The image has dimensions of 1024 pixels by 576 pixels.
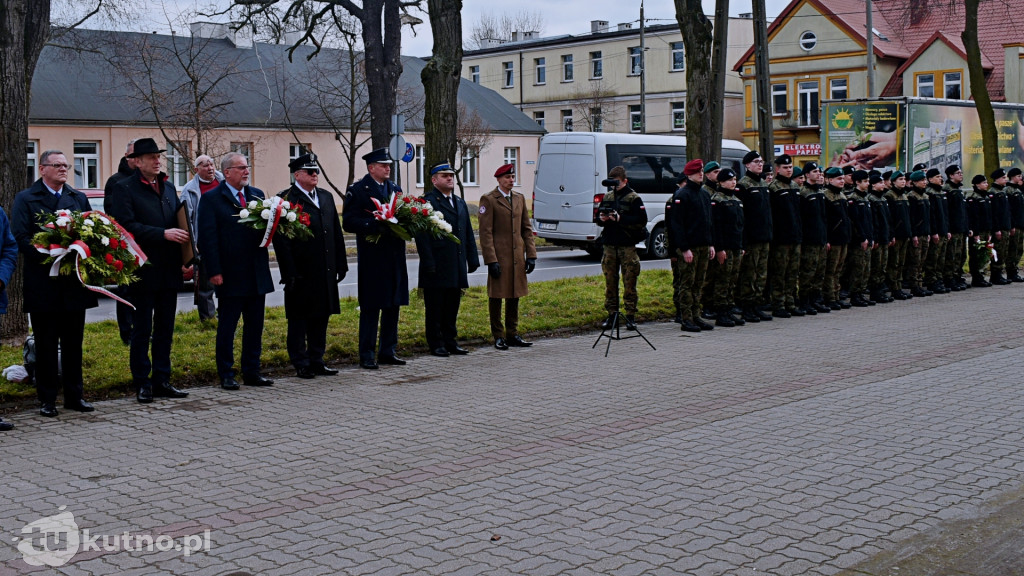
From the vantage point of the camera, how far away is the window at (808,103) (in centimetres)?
5853

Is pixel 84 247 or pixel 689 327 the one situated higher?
pixel 84 247

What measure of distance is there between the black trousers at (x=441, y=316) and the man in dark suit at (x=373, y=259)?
22.4 inches

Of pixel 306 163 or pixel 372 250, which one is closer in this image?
pixel 306 163

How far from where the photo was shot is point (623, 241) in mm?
13609

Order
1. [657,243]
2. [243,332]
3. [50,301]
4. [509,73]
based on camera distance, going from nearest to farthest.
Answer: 1. [50,301]
2. [243,332]
3. [657,243]
4. [509,73]

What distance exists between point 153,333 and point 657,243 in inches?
694

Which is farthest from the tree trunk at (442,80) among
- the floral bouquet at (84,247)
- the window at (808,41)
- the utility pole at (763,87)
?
the window at (808,41)

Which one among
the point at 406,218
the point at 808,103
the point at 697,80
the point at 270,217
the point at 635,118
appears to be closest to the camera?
the point at 270,217

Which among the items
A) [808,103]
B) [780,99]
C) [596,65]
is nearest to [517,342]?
[808,103]

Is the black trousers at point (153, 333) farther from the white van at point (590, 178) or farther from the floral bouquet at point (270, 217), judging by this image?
the white van at point (590, 178)

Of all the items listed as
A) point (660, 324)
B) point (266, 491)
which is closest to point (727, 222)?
point (660, 324)

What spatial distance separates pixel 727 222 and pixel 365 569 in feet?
32.5

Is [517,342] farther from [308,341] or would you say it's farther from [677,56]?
[677,56]

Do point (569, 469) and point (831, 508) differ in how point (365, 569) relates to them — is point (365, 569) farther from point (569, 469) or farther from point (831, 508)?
point (831, 508)
